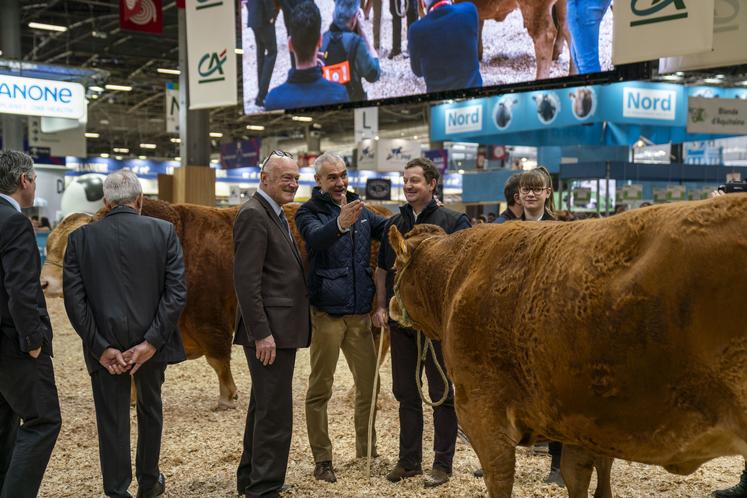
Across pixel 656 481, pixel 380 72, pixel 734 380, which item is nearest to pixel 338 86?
pixel 380 72

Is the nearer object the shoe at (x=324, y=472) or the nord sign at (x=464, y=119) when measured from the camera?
the shoe at (x=324, y=472)

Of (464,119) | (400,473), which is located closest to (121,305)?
(400,473)

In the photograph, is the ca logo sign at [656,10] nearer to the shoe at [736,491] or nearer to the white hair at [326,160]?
the white hair at [326,160]

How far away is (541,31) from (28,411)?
249 inches

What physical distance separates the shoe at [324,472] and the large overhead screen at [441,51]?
16.0 ft

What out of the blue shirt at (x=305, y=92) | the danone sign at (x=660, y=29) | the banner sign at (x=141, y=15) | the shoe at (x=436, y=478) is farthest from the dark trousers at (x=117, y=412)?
the banner sign at (x=141, y=15)

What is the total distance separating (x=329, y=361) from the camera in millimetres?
4625

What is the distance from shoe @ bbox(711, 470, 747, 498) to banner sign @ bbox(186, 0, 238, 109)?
22.4 ft

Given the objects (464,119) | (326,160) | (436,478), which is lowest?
(436,478)

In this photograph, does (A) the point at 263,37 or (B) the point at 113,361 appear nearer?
(B) the point at 113,361

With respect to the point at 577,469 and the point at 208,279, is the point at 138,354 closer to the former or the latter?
the point at 577,469

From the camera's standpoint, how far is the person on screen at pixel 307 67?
9.73 metres

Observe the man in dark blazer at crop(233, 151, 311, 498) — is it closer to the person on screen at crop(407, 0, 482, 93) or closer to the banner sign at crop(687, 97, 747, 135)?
the person on screen at crop(407, 0, 482, 93)

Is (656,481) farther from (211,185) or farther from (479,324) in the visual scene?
(211,185)
